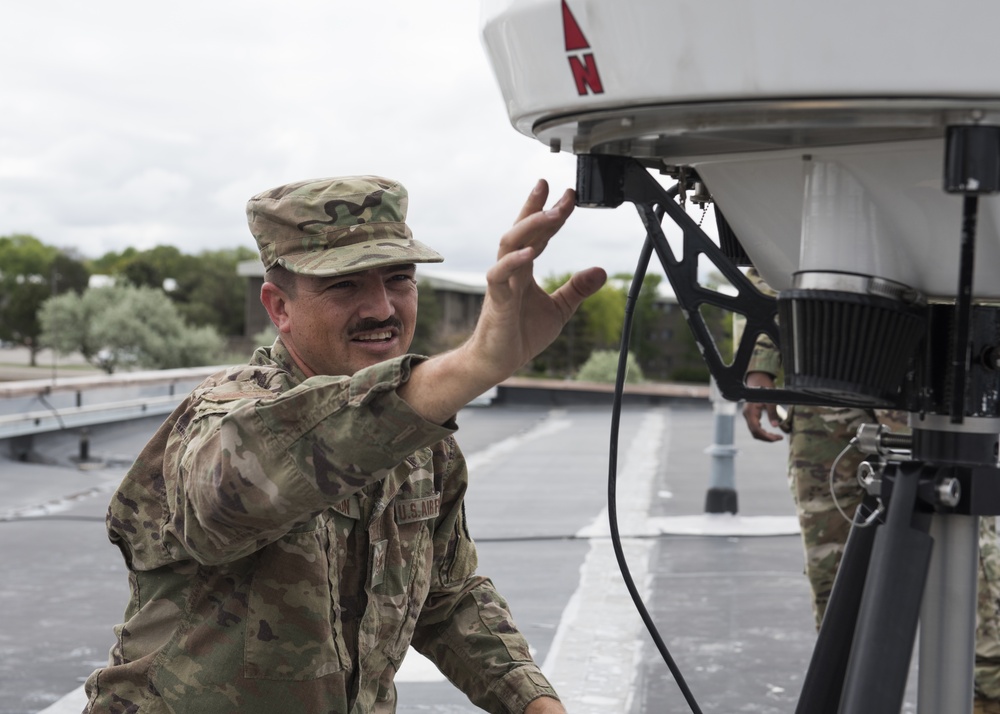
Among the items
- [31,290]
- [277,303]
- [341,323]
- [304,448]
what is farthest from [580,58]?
[31,290]

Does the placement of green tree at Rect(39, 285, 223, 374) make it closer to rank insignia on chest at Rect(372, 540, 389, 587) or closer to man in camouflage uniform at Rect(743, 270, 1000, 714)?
man in camouflage uniform at Rect(743, 270, 1000, 714)

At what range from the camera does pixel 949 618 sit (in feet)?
4.32

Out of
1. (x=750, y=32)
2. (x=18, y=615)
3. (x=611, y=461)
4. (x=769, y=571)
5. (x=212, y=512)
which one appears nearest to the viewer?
(x=750, y=32)

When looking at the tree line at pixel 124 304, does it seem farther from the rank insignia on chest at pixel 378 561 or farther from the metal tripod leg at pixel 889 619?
the metal tripod leg at pixel 889 619

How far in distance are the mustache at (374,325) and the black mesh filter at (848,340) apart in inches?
30.8

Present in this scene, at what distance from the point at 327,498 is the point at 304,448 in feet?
0.20

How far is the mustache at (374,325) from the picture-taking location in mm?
1909

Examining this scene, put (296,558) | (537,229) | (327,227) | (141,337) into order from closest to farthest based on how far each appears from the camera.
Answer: (537,229)
(296,558)
(327,227)
(141,337)

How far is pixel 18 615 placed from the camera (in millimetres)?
4211

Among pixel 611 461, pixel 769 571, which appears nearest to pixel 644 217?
pixel 611 461

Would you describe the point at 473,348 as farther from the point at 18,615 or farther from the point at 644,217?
the point at 18,615

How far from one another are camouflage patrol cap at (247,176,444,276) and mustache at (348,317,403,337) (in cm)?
11

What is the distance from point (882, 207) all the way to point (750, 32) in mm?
253

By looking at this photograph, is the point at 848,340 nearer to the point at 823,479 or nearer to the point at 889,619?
the point at 889,619
